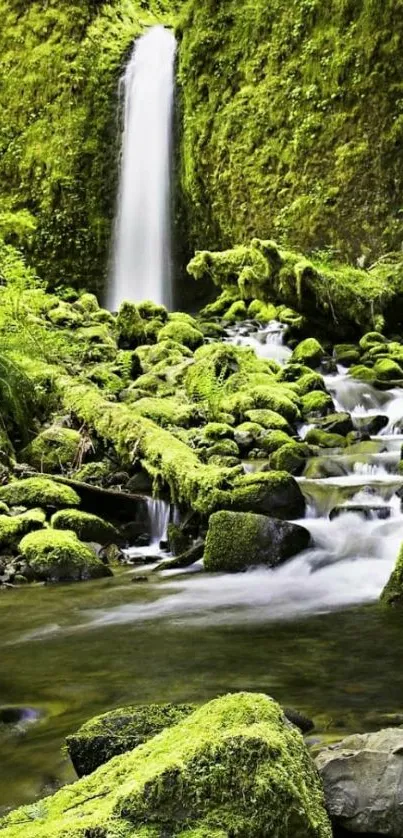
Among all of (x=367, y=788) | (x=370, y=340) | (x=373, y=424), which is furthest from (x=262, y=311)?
(x=367, y=788)

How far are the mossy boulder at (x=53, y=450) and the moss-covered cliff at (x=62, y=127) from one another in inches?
602

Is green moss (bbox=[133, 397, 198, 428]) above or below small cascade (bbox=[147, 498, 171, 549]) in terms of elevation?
above

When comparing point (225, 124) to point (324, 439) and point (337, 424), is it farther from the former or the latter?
point (324, 439)

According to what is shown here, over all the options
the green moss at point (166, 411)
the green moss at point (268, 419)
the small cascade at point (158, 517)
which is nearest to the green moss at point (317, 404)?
the green moss at point (268, 419)

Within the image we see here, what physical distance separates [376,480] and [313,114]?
14877 mm

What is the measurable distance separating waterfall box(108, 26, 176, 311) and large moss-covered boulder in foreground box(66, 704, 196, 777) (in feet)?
66.5

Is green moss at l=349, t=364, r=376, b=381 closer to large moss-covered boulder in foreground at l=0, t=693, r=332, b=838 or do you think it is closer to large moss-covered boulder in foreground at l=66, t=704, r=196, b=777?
large moss-covered boulder in foreground at l=66, t=704, r=196, b=777

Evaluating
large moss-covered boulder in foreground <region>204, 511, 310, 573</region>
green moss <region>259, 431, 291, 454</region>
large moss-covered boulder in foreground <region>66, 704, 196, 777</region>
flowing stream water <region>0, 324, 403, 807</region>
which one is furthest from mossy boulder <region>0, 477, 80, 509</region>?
large moss-covered boulder in foreground <region>66, 704, 196, 777</region>

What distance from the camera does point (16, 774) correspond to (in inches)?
126

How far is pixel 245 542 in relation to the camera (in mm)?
7191

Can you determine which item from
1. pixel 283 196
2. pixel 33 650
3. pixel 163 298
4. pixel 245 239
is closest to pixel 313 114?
pixel 283 196

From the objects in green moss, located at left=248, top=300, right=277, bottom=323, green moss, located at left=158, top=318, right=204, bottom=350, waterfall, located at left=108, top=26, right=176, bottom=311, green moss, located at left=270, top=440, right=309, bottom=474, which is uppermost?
waterfall, located at left=108, top=26, right=176, bottom=311

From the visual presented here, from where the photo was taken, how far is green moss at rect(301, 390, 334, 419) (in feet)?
41.2

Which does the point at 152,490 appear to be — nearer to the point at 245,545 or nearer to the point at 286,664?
the point at 245,545
